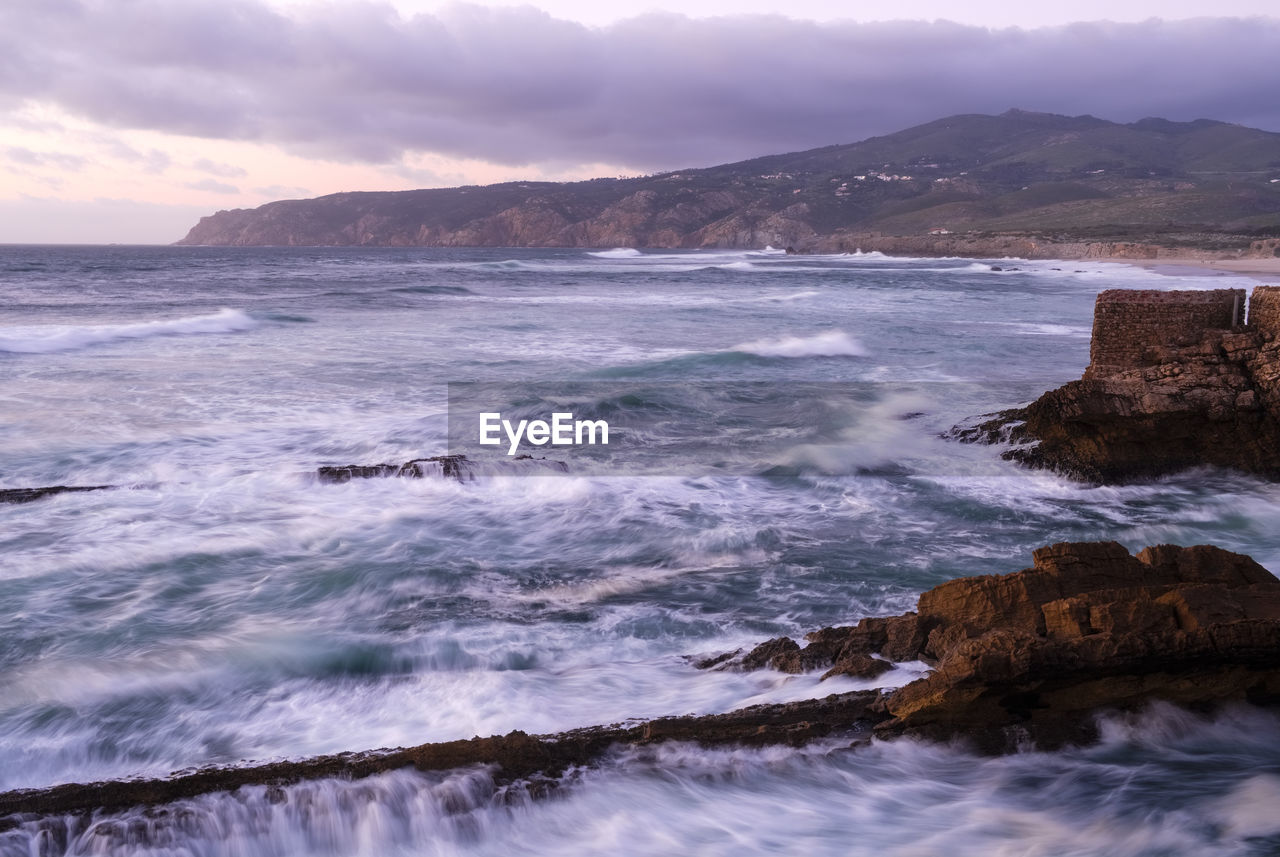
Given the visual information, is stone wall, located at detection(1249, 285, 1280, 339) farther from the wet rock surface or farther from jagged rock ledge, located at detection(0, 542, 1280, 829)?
the wet rock surface

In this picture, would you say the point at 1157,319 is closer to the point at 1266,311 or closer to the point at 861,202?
the point at 1266,311

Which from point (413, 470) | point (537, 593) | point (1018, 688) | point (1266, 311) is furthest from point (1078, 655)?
point (413, 470)

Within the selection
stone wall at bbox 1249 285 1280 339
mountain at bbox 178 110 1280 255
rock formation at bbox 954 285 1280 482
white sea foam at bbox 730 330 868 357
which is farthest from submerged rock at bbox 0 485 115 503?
mountain at bbox 178 110 1280 255

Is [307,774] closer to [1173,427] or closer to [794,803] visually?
[794,803]

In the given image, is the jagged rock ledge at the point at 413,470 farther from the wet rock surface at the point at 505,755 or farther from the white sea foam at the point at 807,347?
the white sea foam at the point at 807,347

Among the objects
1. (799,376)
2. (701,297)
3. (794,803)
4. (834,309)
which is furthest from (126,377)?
(701,297)

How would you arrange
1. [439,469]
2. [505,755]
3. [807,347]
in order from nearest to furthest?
[505,755] → [439,469] → [807,347]
